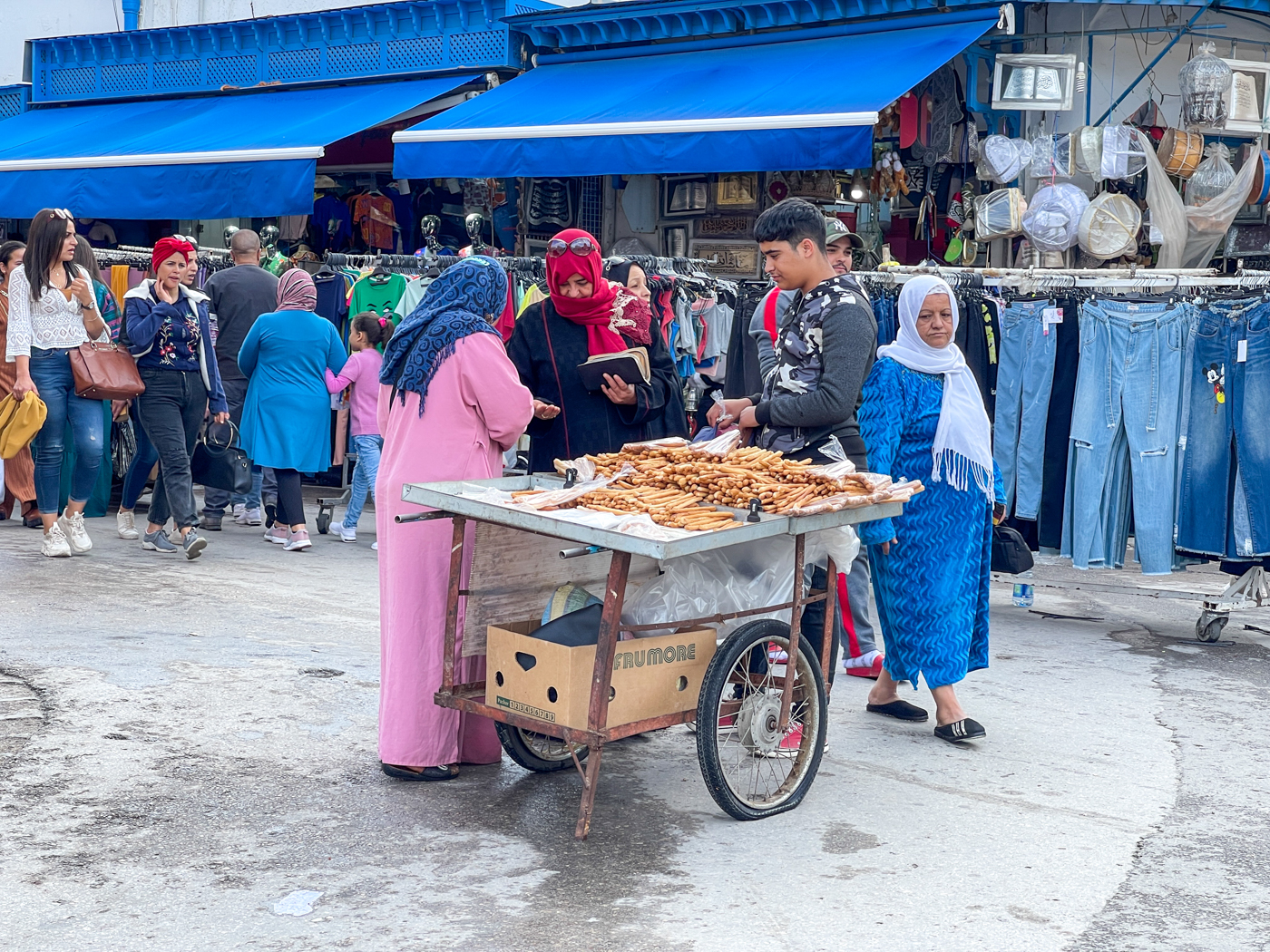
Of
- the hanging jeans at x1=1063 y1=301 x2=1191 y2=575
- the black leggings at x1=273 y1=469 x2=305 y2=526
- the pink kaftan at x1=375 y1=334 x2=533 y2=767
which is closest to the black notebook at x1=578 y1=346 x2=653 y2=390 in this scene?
the pink kaftan at x1=375 y1=334 x2=533 y2=767

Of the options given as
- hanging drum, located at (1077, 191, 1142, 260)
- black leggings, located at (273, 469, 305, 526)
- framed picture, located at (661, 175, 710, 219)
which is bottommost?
black leggings, located at (273, 469, 305, 526)

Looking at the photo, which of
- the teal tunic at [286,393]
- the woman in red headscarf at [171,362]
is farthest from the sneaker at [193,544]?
the teal tunic at [286,393]

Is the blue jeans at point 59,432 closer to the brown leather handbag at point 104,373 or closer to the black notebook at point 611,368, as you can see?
the brown leather handbag at point 104,373

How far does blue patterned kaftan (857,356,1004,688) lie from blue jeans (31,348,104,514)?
517 centimetres

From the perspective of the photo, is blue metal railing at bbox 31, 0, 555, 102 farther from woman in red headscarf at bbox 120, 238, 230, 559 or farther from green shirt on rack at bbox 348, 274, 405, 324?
woman in red headscarf at bbox 120, 238, 230, 559

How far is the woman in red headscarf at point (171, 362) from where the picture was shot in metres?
8.28

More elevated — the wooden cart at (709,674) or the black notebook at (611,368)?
the black notebook at (611,368)

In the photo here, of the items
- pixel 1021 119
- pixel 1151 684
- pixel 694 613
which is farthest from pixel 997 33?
pixel 694 613

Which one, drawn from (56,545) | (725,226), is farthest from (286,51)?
(56,545)

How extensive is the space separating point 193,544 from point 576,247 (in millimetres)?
4283

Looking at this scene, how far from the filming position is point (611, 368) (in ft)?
17.3

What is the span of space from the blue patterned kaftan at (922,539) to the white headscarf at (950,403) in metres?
0.04

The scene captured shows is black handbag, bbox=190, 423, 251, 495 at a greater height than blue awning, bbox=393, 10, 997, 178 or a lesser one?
lesser

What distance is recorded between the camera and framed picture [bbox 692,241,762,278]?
1209 centimetres
